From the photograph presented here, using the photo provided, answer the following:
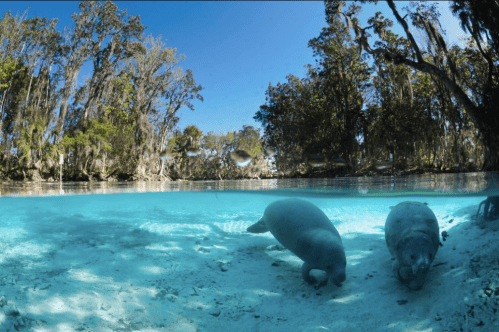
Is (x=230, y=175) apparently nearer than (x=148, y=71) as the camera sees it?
Yes

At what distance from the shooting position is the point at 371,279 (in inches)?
184

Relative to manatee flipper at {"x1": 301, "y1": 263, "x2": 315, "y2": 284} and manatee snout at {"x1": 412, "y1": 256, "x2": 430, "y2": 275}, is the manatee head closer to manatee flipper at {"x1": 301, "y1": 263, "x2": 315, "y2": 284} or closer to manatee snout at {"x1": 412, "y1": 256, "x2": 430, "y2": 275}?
manatee snout at {"x1": 412, "y1": 256, "x2": 430, "y2": 275}

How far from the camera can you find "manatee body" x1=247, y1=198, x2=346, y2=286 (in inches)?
161

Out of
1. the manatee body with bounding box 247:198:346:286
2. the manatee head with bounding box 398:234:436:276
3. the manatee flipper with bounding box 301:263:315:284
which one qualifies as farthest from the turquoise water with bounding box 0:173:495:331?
the manatee head with bounding box 398:234:436:276

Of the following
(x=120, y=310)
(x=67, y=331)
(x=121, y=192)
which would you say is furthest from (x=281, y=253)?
(x=121, y=192)

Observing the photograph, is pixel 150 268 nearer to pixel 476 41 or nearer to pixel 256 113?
pixel 476 41

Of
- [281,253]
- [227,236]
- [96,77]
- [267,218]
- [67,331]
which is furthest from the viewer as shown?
[96,77]

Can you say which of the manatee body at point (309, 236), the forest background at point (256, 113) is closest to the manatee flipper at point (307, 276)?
the manatee body at point (309, 236)

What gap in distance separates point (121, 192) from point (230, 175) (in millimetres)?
18201

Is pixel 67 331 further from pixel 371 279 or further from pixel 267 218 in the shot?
pixel 371 279

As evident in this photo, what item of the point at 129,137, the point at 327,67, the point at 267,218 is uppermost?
the point at 327,67

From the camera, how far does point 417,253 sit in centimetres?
405

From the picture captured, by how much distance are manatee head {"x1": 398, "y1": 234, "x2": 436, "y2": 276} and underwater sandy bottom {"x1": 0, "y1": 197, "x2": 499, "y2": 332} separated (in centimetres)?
47

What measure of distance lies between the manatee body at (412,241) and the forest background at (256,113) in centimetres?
1272
